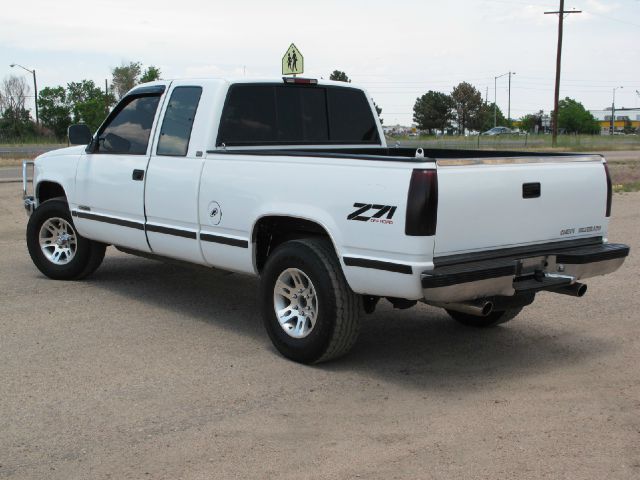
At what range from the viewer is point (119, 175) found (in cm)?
734

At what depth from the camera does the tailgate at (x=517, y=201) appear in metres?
5.00

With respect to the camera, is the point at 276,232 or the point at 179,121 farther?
the point at 179,121

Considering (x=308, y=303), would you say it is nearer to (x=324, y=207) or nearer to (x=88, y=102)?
Answer: (x=324, y=207)

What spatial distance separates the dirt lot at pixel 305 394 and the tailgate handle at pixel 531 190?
1.22m

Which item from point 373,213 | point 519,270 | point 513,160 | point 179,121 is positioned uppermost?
point 179,121

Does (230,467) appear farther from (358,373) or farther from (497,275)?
(497,275)

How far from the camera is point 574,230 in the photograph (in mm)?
5785

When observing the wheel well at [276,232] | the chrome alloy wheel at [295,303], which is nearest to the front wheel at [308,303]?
the chrome alloy wheel at [295,303]

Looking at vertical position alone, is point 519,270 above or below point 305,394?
above

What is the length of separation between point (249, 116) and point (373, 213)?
2204 millimetres

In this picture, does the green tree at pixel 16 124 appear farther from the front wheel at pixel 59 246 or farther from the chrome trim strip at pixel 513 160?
the chrome trim strip at pixel 513 160

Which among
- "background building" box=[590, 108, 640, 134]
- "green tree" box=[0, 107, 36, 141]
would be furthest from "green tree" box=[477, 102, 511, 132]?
"green tree" box=[0, 107, 36, 141]

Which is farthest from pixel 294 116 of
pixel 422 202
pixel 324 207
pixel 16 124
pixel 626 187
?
pixel 16 124

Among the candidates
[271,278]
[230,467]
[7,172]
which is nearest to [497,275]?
[271,278]
